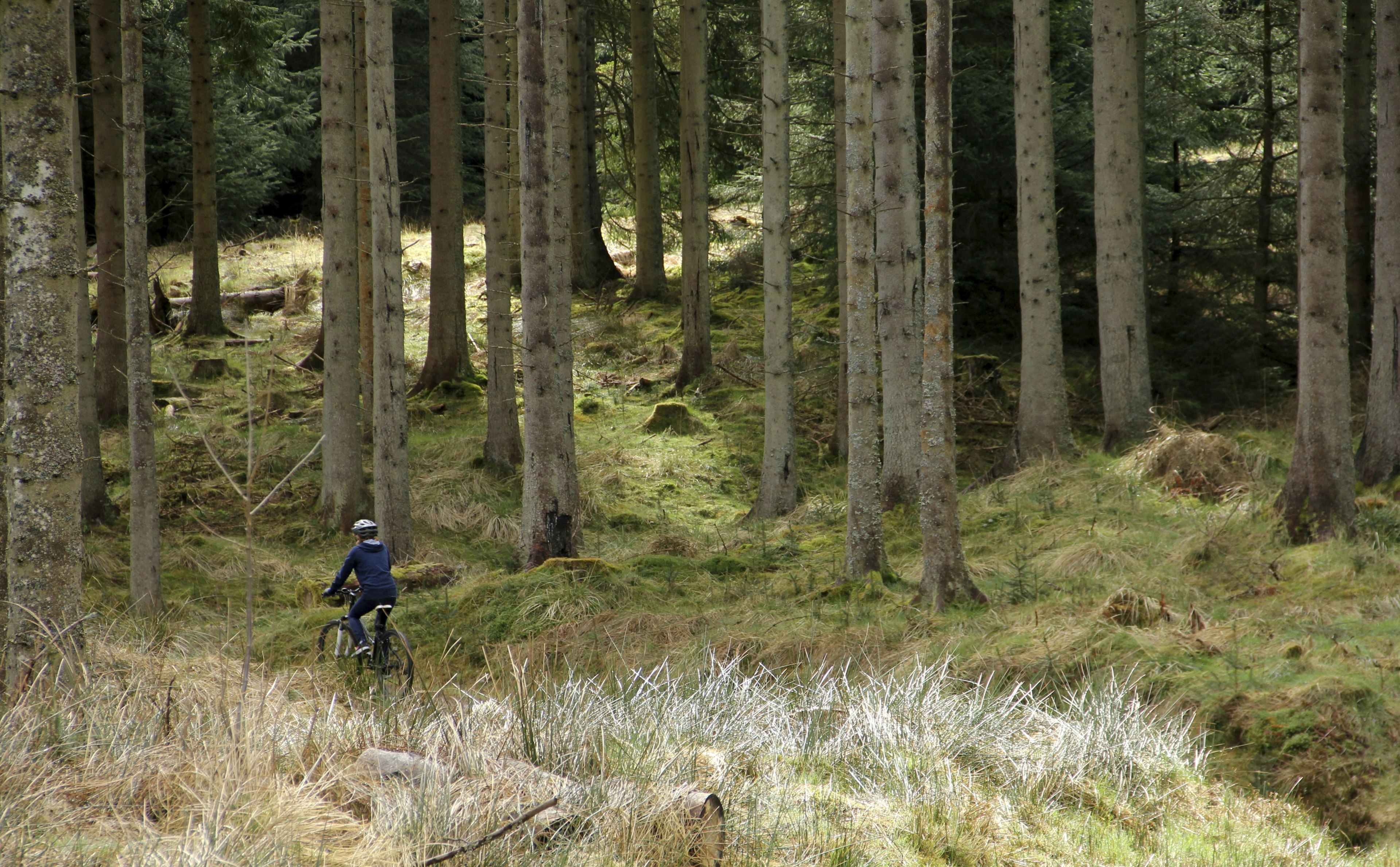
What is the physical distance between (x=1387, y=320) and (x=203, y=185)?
16.5m

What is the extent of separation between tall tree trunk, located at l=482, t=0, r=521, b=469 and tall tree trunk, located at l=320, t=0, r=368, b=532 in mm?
1892

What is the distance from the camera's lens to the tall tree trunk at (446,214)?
589 inches

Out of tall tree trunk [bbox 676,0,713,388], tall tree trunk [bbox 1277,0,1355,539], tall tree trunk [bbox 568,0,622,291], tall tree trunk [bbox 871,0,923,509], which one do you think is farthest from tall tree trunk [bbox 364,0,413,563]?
tall tree trunk [bbox 1277,0,1355,539]

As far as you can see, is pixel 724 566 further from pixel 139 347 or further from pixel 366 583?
pixel 139 347

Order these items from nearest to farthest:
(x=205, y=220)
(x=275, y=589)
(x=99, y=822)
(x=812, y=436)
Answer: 1. (x=99, y=822)
2. (x=275, y=589)
3. (x=812, y=436)
4. (x=205, y=220)

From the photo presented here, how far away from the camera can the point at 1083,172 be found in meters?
15.7

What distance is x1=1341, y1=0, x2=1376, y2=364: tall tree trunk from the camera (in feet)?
48.3

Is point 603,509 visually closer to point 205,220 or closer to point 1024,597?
point 1024,597

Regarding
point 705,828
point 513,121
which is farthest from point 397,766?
point 513,121

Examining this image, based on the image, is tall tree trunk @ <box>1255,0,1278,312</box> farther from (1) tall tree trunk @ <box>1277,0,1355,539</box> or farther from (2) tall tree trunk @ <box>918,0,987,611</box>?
(2) tall tree trunk @ <box>918,0,987,611</box>

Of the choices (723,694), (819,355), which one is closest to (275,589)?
(723,694)

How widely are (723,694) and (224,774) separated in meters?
2.68

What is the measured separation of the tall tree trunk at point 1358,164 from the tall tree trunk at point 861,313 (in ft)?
31.0

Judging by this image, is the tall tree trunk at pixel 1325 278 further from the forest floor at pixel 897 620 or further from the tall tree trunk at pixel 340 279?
the tall tree trunk at pixel 340 279
